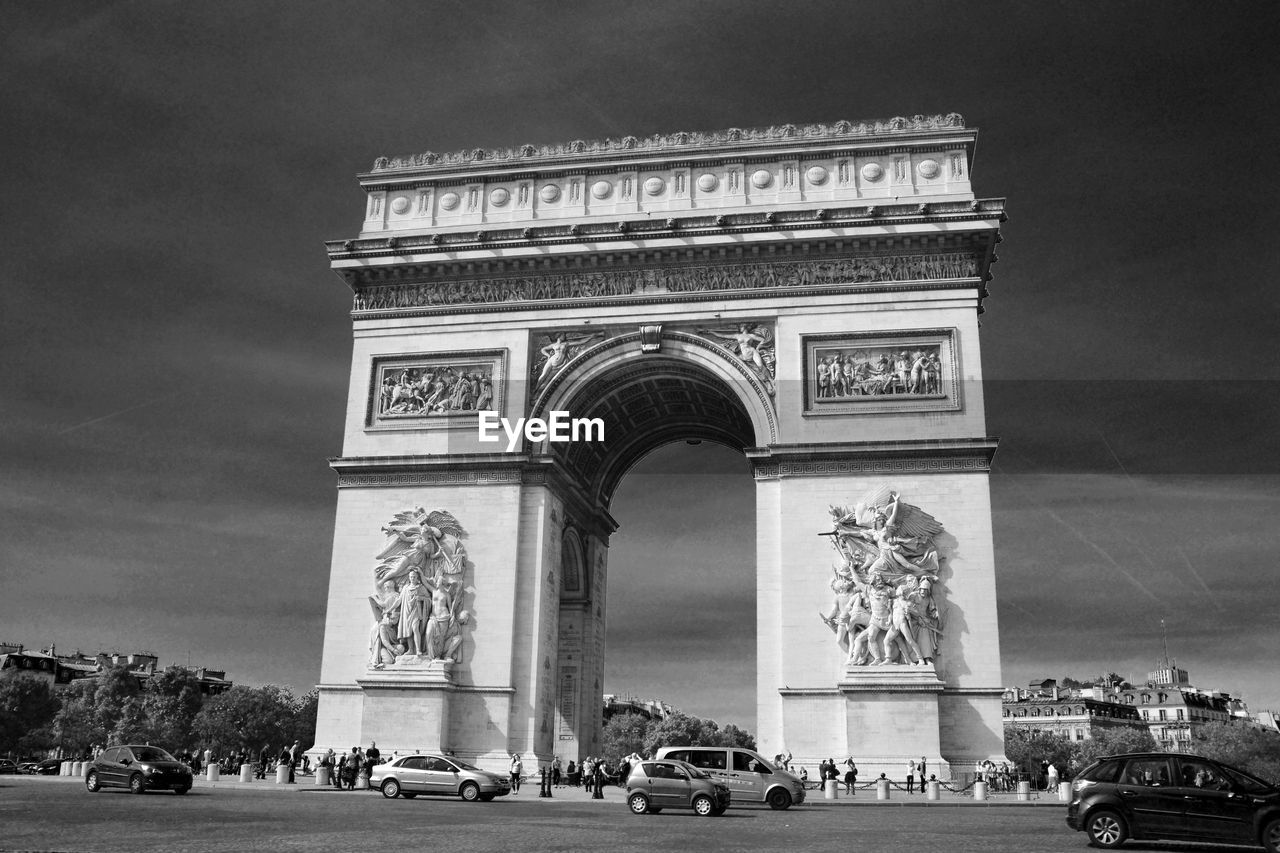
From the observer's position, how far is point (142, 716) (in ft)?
244

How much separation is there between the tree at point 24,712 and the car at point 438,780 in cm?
5090

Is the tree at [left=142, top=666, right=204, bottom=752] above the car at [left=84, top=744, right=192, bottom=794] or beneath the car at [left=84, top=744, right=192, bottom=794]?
above

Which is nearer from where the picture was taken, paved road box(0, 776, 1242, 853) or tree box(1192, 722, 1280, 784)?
paved road box(0, 776, 1242, 853)

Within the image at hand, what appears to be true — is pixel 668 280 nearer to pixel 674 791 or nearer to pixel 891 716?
pixel 891 716

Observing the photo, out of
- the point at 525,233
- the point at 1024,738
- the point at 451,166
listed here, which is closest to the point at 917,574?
the point at 525,233

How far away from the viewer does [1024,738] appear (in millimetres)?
103125

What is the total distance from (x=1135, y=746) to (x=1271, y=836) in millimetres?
93838

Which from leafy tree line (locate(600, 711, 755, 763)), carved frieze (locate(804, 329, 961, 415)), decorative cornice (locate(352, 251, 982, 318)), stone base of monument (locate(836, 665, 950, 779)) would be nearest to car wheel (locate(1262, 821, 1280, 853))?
stone base of monument (locate(836, 665, 950, 779))

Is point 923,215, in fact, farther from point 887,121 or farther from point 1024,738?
point 1024,738

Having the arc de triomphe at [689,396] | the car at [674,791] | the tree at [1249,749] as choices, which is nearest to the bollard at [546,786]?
the arc de triomphe at [689,396]

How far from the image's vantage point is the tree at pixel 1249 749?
69.3 m

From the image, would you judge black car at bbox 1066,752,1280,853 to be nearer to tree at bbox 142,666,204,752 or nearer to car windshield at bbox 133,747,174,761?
car windshield at bbox 133,747,174,761

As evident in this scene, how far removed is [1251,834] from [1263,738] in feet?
224

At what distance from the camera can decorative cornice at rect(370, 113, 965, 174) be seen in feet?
113
